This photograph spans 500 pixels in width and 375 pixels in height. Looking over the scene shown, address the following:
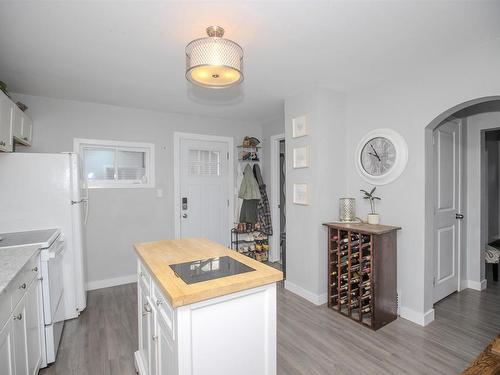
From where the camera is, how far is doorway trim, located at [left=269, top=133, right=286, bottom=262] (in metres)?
4.32

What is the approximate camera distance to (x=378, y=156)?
110 inches

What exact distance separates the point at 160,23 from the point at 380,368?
279cm

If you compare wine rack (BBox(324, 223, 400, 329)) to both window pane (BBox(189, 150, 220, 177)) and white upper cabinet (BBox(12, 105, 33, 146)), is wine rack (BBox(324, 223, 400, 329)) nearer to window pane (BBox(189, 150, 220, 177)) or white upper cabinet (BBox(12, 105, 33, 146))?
window pane (BBox(189, 150, 220, 177))

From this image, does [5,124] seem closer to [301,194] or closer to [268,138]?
[301,194]

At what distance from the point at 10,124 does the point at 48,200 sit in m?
0.73

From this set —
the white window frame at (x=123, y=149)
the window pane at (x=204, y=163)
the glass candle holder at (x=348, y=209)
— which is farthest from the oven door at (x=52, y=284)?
the glass candle holder at (x=348, y=209)

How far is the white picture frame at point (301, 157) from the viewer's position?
9.71ft

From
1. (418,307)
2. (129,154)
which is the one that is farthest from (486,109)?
(129,154)

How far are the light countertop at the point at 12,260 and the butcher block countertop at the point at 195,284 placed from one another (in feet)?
2.05

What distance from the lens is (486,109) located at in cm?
296

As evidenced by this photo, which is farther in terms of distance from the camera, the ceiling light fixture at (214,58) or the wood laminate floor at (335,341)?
the wood laminate floor at (335,341)

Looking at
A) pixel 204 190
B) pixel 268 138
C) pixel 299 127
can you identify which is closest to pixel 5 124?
pixel 204 190

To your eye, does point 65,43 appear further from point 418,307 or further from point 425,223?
point 418,307

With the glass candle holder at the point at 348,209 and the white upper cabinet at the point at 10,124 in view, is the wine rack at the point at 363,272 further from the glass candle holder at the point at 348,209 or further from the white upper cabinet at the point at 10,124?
the white upper cabinet at the point at 10,124
